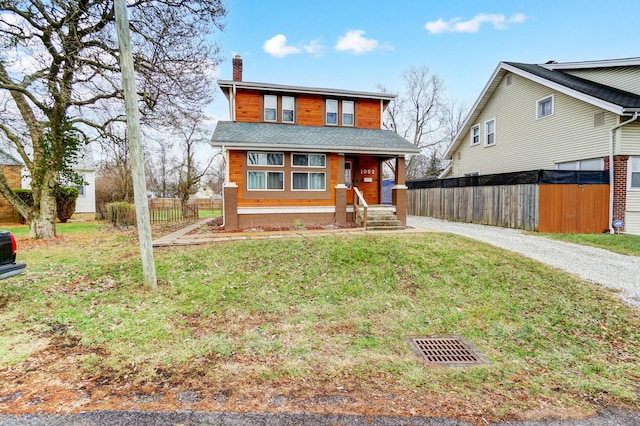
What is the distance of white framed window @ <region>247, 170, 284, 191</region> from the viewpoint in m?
11.8

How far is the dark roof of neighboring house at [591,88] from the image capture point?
1174 centimetres

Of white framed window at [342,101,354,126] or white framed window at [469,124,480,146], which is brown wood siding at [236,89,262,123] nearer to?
white framed window at [342,101,354,126]

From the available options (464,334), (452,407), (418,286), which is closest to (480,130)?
(418,286)

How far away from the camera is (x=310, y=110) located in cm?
1409

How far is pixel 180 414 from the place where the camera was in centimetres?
253

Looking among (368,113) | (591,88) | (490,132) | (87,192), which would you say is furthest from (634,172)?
(87,192)

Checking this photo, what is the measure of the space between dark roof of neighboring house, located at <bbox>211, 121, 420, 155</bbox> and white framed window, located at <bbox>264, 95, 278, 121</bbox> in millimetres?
480

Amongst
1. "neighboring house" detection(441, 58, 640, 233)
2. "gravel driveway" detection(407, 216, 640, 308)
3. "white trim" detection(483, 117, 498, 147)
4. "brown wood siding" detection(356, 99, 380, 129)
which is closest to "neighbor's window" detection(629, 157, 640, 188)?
"neighboring house" detection(441, 58, 640, 233)

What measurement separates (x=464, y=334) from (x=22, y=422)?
4.89 m

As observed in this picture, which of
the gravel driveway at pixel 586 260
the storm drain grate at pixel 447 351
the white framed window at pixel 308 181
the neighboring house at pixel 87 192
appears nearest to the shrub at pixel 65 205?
the neighboring house at pixel 87 192

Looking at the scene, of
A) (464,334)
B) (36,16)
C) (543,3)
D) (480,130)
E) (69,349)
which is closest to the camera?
(69,349)

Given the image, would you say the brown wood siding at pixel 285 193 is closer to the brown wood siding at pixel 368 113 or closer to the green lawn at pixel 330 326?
the brown wood siding at pixel 368 113

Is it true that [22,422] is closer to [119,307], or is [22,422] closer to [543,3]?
[119,307]

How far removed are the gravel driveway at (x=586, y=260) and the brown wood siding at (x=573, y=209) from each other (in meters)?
1.61
